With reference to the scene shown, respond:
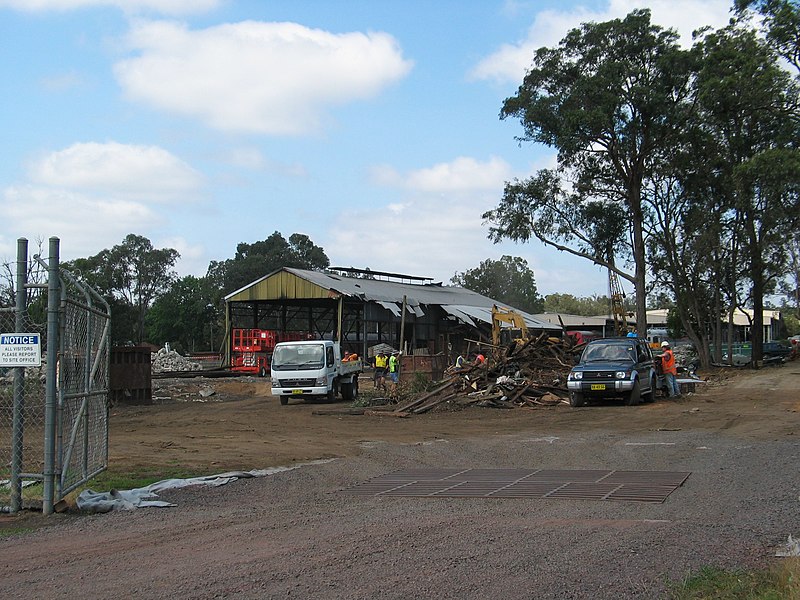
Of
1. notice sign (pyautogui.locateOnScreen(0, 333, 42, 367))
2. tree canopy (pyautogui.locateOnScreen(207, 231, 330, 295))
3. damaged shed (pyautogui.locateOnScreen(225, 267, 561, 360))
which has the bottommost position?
notice sign (pyautogui.locateOnScreen(0, 333, 42, 367))

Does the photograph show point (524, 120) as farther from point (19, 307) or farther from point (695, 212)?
point (19, 307)

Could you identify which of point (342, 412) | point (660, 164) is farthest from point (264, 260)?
point (342, 412)

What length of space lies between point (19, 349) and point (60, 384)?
1.88ft

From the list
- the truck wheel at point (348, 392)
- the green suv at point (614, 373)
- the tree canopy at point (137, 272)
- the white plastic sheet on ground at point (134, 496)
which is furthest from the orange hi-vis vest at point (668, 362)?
the tree canopy at point (137, 272)

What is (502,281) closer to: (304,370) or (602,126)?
(602,126)

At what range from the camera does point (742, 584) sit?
18.3 ft

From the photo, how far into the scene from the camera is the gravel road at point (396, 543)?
19.5 ft

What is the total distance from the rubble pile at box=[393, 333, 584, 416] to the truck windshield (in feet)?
14.6

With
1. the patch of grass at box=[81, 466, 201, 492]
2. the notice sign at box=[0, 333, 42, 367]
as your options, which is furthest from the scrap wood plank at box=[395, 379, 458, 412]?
the notice sign at box=[0, 333, 42, 367]

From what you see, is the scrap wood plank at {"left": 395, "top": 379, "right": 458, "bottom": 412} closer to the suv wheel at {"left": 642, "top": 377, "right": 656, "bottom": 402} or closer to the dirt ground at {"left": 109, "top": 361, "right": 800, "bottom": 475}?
the dirt ground at {"left": 109, "top": 361, "right": 800, "bottom": 475}

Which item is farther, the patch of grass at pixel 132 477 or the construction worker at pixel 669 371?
the construction worker at pixel 669 371

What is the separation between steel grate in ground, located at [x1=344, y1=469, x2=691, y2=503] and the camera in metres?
9.83

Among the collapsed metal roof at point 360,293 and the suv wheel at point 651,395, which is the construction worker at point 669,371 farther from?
the collapsed metal roof at point 360,293

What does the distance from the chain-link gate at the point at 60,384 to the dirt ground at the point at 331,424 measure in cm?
240
